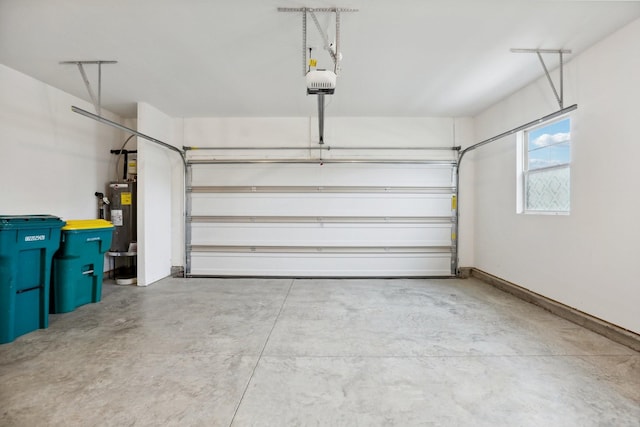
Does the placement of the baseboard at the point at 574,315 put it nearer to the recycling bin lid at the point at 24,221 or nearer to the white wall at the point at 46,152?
the recycling bin lid at the point at 24,221

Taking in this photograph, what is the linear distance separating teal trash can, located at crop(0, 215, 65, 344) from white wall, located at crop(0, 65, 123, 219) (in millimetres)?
963

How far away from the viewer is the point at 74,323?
2719 mm

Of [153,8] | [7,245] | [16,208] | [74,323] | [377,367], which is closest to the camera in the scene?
[377,367]

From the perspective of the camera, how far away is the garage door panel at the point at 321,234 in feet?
15.1

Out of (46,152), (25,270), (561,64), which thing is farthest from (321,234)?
(46,152)

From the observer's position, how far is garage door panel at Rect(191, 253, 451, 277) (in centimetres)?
461

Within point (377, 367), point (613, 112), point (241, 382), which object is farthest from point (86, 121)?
point (613, 112)

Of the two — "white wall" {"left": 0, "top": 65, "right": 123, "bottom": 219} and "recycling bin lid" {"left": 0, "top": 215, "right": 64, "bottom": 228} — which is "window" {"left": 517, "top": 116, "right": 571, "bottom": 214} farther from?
"white wall" {"left": 0, "top": 65, "right": 123, "bottom": 219}

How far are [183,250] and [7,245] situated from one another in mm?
2423

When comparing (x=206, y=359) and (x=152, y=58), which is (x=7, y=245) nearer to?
(x=206, y=359)

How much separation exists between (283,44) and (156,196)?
303 cm

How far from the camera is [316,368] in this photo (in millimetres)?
1940

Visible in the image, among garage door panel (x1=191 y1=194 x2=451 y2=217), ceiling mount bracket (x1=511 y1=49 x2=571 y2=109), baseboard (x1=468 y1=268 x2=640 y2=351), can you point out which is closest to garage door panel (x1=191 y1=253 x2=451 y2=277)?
garage door panel (x1=191 y1=194 x2=451 y2=217)

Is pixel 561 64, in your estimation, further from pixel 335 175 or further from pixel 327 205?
pixel 327 205
